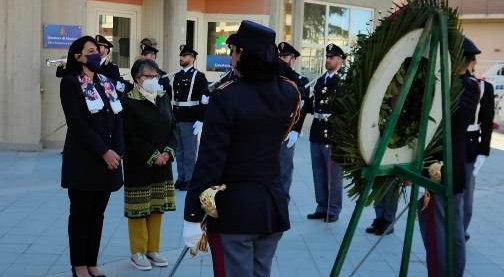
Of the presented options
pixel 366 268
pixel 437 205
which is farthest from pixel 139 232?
pixel 437 205

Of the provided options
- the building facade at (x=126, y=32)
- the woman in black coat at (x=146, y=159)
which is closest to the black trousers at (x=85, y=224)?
the woman in black coat at (x=146, y=159)

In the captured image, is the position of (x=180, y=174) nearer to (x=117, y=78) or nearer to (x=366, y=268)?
(x=117, y=78)

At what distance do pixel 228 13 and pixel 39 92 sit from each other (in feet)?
15.6

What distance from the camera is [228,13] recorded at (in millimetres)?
14008

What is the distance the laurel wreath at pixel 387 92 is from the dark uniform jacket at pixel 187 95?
5.37 meters

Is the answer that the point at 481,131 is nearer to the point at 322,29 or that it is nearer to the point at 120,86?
the point at 120,86

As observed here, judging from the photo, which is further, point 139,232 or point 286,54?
point 286,54

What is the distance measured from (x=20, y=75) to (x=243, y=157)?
8640 mm

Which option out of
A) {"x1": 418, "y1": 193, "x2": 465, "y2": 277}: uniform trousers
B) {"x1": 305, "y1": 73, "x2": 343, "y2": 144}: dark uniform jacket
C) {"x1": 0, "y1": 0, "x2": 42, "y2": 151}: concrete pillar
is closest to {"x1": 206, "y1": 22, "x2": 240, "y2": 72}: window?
{"x1": 0, "y1": 0, "x2": 42, "y2": 151}: concrete pillar

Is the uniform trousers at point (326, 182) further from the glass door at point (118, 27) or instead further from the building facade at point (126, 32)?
the glass door at point (118, 27)

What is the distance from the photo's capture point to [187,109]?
29.1 ft

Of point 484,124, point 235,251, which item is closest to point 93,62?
point 235,251

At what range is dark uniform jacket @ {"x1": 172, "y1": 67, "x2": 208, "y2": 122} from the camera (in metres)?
8.78

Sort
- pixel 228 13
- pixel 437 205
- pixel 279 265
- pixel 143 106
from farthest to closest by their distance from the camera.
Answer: pixel 228 13 < pixel 279 265 < pixel 143 106 < pixel 437 205
